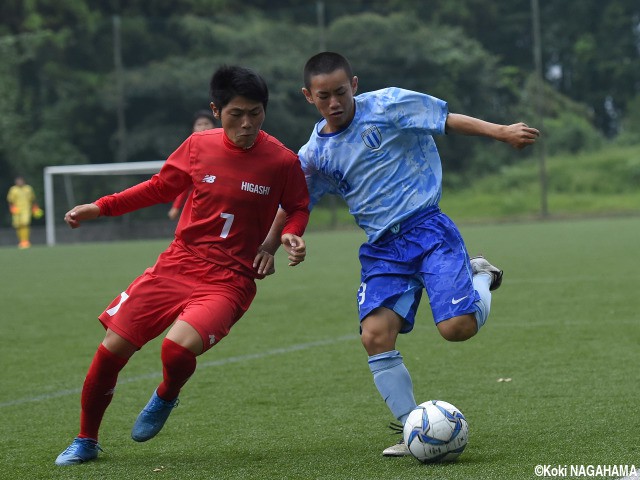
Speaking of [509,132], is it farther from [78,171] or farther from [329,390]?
[78,171]

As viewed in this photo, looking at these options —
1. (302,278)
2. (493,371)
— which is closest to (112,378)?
(493,371)

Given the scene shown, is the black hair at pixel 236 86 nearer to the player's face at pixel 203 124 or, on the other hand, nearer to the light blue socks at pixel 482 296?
the light blue socks at pixel 482 296

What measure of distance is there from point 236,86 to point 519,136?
1.14m

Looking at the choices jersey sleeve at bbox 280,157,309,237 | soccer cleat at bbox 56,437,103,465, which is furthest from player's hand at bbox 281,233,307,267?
soccer cleat at bbox 56,437,103,465

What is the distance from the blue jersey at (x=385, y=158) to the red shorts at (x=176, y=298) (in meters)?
0.60

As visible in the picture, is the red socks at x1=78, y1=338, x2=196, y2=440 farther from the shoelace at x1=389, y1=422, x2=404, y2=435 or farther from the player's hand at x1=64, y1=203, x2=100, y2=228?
the shoelace at x1=389, y1=422, x2=404, y2=435

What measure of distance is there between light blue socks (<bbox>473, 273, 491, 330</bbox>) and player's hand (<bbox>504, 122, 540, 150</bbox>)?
25.9 inches

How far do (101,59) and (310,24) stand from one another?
19.1 ft

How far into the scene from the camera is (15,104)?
3156 cm

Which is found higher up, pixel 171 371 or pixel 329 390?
pixel 171 371

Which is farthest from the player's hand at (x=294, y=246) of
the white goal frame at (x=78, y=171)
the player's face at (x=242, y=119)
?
the white goal frame at (x=78, y=171)

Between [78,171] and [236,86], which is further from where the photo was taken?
[78,171]

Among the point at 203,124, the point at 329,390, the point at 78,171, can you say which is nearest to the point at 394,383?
the point at 329,390

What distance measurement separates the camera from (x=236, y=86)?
15.3ft
